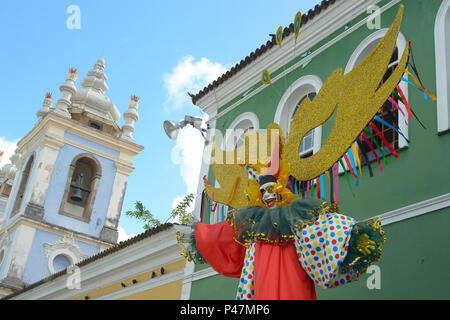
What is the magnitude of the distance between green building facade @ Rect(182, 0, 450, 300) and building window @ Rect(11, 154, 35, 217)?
45.8ft

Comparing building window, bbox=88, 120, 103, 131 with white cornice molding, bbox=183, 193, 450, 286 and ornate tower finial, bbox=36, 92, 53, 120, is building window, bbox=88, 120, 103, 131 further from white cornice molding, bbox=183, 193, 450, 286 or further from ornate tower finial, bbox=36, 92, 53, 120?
white cornice molding, bbox=183, 193, 450, 286

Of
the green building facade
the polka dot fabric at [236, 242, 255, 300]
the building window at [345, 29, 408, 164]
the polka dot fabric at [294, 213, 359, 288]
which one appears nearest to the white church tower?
the green building facade

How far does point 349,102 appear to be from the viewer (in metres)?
4.88

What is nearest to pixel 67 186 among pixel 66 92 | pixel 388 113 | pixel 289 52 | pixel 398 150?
pixel 66 92

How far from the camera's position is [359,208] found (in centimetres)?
695

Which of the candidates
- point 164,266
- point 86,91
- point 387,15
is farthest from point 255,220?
point 86,91

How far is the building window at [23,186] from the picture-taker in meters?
21.5

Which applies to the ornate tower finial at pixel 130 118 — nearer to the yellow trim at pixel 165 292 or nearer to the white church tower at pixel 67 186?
the white church tower at pixel 67 186

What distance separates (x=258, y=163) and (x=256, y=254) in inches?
34.1

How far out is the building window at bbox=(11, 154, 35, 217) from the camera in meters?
21.5

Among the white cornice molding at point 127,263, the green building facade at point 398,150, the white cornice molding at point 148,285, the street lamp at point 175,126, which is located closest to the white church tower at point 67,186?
the white cornice molding at point 127,263
